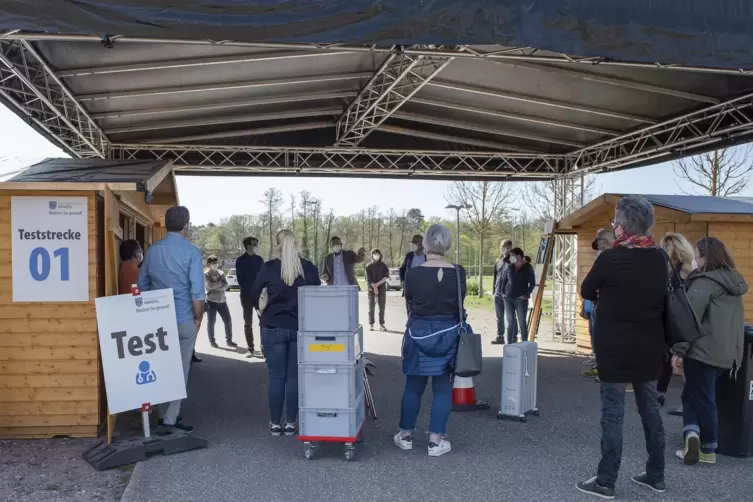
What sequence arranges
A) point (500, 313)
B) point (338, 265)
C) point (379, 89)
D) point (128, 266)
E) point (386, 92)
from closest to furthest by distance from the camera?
point (128, 266) < point (386, 92) < point (379, 89) < point (338, 265) < point (500, 313)

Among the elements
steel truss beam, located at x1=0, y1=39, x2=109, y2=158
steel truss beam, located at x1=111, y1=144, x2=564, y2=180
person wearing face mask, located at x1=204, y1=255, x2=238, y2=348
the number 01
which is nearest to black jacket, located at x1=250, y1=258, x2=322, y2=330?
the number 01

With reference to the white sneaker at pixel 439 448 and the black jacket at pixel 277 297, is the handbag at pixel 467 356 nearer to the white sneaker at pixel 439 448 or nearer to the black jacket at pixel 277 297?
the white sneaker at pixel 439 448

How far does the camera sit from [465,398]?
6.95m

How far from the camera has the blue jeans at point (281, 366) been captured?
5.54m

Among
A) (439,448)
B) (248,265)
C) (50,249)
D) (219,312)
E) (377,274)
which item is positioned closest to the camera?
(439,448)

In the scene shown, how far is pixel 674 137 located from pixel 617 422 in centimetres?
761

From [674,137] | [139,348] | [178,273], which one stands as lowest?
[139,348]

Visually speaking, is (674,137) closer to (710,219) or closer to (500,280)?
(710,219)

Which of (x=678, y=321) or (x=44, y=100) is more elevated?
(x=44, y=100)

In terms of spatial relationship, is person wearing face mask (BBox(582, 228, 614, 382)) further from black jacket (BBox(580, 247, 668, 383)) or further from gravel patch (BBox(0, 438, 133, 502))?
gravel patch (BBox(0, 438, 133, 502))

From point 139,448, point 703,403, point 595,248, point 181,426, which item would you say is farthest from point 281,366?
point 595,248

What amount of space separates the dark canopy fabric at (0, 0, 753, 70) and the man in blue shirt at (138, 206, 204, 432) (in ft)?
5.35

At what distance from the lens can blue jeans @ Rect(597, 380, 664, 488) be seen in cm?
420

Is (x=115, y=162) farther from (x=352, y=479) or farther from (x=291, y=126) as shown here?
(x=291, y=126)
